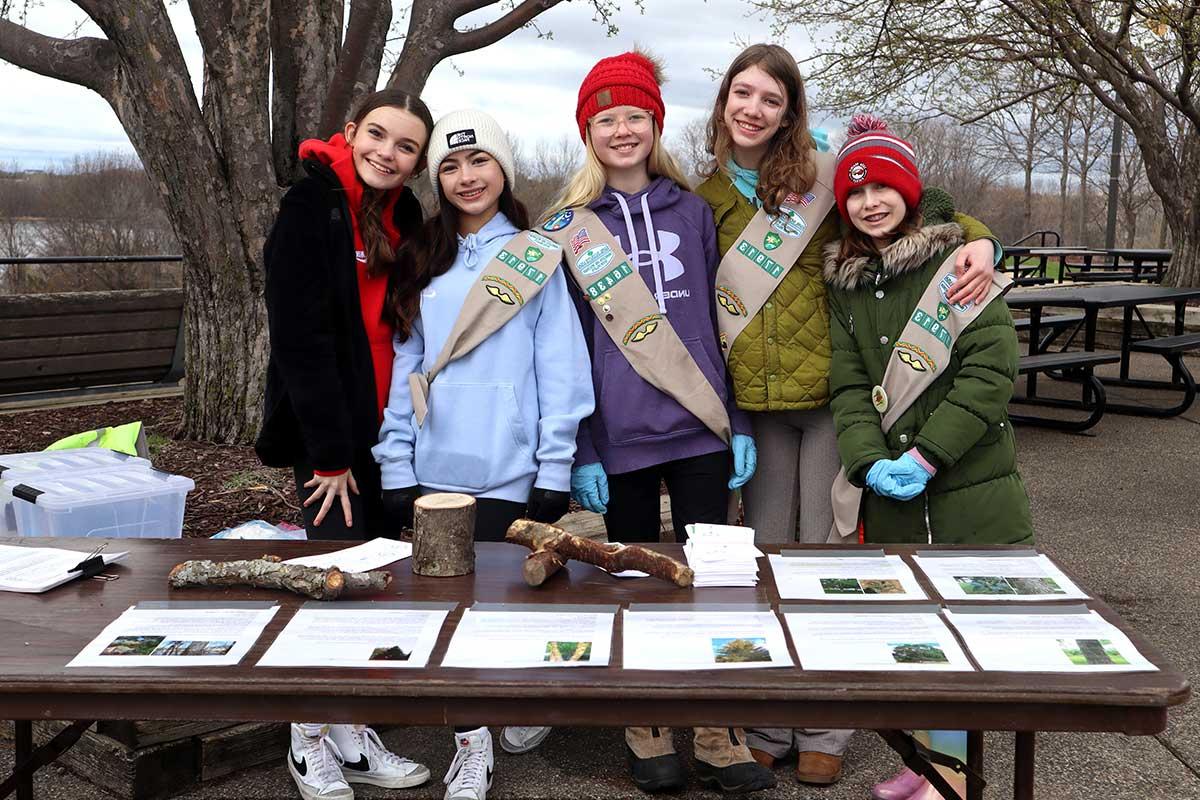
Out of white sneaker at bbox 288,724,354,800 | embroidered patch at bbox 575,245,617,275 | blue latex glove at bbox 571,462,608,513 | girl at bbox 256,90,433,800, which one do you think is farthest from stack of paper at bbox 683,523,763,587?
white sneaker at bbox 288,724,354,800

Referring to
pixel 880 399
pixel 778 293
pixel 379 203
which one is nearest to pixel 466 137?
pixel 379 203

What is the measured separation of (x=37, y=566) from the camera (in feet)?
8.79

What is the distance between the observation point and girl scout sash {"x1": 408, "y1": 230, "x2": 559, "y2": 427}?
3.07m

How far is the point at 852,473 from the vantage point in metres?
3.13

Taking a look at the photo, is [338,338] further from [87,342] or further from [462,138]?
[87,342]

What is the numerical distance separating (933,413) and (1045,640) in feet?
3.34

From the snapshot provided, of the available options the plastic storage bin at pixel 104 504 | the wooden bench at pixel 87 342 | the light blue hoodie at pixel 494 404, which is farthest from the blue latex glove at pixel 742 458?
the wooden bench at pixel 87 342

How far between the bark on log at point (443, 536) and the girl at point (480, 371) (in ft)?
1.49

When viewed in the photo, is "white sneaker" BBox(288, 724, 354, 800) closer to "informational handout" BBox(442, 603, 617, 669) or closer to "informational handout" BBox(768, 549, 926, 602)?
"informational handout" BBox(442, 603, 617, 669)

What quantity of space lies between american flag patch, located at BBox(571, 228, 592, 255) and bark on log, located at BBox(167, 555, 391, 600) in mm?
1136

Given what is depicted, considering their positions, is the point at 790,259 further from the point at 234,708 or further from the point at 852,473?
the point at 234,708

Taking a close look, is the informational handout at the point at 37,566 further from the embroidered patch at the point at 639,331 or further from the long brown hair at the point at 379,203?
the embroidered patch at the point at 639,331

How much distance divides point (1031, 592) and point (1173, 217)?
1178 cm

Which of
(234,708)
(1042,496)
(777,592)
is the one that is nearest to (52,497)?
(234,708)
